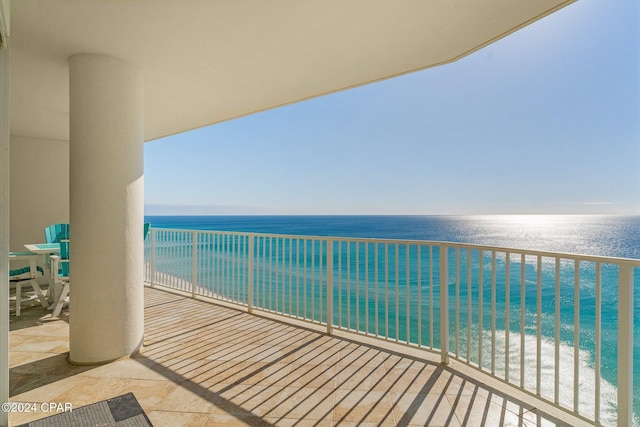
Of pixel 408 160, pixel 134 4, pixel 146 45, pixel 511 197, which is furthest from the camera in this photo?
pixel 408 160

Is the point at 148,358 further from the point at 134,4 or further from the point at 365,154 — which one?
the point at 365,154

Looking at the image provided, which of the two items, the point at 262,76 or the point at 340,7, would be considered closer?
the point at 340,7

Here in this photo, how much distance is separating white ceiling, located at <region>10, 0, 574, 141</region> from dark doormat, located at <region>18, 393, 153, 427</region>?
2.59 metres

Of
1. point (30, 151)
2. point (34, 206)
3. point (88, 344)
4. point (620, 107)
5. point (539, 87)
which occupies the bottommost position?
point (88, 344)

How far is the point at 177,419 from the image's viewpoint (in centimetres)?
179

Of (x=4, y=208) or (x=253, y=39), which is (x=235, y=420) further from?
(x=253, y=39)

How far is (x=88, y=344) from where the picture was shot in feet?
8.18

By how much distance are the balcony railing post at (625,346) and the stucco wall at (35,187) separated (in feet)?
24.8

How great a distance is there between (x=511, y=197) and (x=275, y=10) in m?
34.8

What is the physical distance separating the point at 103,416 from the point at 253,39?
9.16ft

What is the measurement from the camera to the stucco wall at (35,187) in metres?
5.12

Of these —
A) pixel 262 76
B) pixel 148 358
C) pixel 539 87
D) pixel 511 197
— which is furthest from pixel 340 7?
pixel 511 197

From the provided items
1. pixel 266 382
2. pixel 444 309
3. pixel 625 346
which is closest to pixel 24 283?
pixel 266 382

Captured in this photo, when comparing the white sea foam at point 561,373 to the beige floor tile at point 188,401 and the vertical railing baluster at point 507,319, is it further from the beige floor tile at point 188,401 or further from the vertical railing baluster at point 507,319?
the beige floor tile at point 188,401
